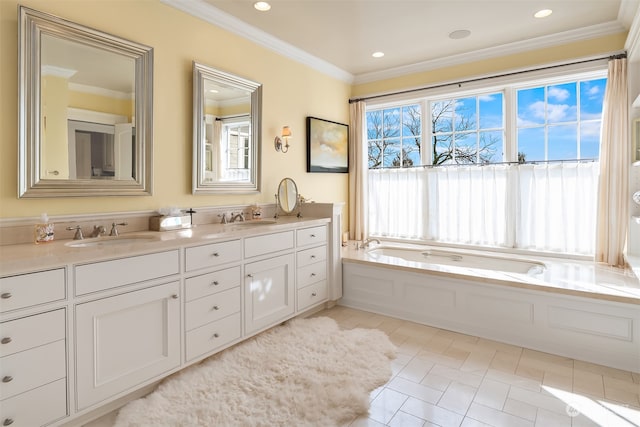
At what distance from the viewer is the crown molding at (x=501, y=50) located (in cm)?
319

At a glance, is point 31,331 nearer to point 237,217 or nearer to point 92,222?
point 92,222

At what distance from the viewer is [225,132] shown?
9.97 ft

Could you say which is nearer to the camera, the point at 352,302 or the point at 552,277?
the point at 552,277

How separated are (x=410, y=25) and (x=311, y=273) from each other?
2.30 metres

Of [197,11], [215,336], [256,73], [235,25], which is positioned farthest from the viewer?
[256,73]

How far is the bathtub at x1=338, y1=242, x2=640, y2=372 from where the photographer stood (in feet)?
7.91

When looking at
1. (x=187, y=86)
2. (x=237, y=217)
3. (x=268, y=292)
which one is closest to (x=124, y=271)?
(x=268, y=292)

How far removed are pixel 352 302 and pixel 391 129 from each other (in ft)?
7.27

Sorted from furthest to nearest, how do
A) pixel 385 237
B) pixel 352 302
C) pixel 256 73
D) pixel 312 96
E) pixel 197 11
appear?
pixel 385 237 < pixel 312 96 < pixel 352 302 < pixel 256 73 < pixel 197 11

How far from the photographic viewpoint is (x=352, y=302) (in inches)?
141

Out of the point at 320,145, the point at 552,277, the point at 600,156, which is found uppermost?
the point at 320,145

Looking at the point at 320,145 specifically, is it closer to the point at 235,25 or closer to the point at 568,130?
the point at 235,25

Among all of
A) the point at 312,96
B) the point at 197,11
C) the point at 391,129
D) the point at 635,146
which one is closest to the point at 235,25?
the point at 197,11

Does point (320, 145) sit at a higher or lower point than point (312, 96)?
lower
